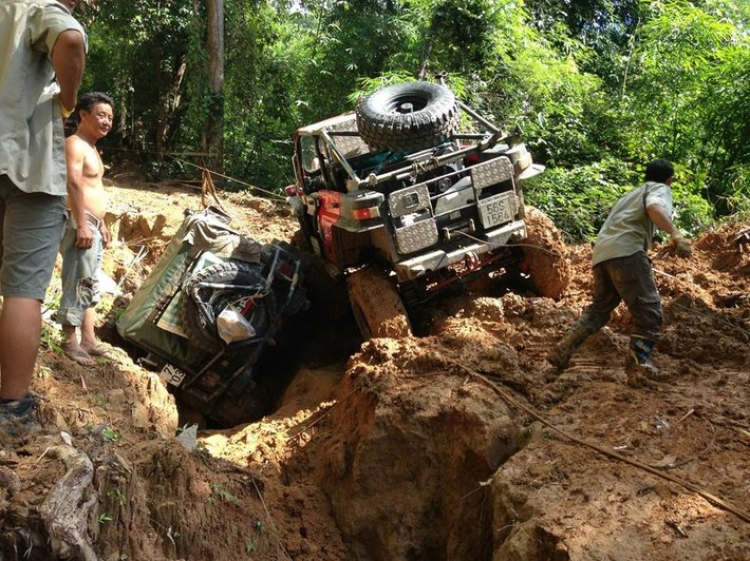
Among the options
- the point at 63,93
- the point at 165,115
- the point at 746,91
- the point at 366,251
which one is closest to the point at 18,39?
the point at 63,93

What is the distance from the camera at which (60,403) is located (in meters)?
3.81

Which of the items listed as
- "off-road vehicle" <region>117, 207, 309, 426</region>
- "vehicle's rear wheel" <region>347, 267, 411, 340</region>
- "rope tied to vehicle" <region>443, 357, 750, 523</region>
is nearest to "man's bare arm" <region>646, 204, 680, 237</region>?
"rope tied to vehicle" <region>443, 357, 750, 523</region>

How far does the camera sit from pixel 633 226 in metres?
4.88

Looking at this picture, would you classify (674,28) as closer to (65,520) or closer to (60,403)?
(60,403)

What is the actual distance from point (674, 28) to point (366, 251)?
6547 mm

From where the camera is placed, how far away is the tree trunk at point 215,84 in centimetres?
1215

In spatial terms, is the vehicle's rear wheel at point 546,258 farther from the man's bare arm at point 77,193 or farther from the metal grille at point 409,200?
the man's bare arm at point 77,193

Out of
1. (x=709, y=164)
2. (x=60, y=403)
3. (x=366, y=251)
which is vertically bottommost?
(x=709, y=164)

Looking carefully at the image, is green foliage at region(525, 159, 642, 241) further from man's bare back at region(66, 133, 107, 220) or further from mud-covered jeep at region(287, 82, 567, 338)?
man's bare back at region(66, 133, 107, 220)

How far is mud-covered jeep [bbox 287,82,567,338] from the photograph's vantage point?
5.88 meters

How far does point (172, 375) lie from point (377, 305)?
2.00 meters

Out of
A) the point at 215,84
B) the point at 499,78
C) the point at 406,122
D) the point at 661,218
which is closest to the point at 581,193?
the point at 499,78

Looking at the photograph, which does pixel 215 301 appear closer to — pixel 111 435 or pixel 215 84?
pixel 111 435

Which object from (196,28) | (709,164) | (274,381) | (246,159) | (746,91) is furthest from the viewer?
(246,159)
